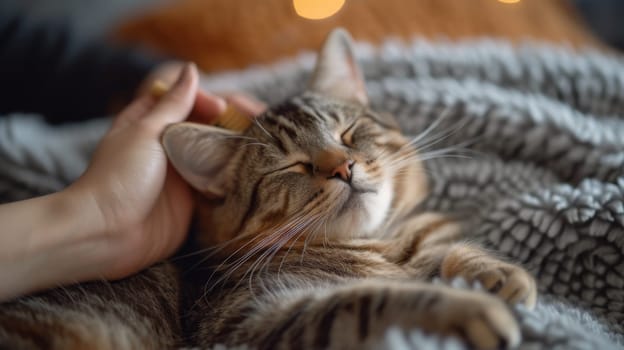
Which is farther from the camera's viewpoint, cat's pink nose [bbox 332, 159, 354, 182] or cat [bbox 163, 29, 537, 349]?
cat's pink nose [bbox 332, 159, 354, 182]

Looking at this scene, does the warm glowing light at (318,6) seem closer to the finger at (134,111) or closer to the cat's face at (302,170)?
the cat's face at (302,170)

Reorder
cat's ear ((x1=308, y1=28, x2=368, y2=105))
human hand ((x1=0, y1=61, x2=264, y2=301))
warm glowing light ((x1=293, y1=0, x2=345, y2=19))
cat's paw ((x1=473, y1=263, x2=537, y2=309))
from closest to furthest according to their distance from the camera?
cat's paw ((x1=473, y1=263, x2=537, y2=309)) → human hand ((x1=0, y1=61, x2=264, y2=301)) → cat's ear ((x1=308, y1=28, x2=368, y2=105)) → warm glowing light ((x1=293, y1=0, x2=345, y2=19))

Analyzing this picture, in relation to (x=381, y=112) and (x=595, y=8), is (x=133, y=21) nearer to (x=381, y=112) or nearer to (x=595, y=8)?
(x=381, y=112)

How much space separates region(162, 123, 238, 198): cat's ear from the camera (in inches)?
41.3

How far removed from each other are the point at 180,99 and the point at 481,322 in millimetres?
837

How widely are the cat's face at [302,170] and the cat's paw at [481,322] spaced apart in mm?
340

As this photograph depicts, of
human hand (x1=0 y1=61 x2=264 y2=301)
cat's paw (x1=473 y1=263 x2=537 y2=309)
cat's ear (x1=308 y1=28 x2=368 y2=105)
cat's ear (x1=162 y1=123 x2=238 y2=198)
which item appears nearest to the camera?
cat's paw (x1=473 y1=263 x2=537 y2=309)

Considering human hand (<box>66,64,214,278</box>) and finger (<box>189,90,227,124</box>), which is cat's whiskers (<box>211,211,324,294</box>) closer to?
human hand (<box>66,64,214,278</box>)

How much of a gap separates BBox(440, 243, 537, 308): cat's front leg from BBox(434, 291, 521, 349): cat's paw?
117mm

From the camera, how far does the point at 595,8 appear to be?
7.09 ft

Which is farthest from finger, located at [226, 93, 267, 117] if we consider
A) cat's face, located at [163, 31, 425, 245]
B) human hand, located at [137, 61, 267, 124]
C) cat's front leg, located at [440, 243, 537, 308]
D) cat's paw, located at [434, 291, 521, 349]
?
cat's paw, located at [434, 291, 521, 349]

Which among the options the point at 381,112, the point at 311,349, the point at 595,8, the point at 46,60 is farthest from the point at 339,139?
the point at 595,8

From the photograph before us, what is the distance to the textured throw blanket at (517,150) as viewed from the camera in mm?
991

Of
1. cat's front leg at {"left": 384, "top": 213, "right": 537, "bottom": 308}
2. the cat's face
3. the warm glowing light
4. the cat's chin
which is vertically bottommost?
cat's front leg at {"left": 384, "top": 213, "right": 537, "bottom": 308}
